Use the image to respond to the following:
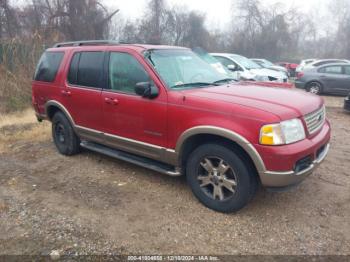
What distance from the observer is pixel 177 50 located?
15.5 ft

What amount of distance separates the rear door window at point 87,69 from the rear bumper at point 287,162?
2622 mm

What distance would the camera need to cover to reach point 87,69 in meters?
4.93

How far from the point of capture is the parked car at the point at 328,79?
12812 millimetres

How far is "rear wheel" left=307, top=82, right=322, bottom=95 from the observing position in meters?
13.3

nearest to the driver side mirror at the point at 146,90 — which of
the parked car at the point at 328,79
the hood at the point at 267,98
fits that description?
the hood at the point at 267,98

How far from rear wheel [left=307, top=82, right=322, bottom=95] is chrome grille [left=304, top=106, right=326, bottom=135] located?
10105 mm

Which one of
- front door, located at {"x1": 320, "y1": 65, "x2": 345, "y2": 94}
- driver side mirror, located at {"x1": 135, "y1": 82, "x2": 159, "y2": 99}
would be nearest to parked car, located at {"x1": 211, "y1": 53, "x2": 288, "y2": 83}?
front door, located at {"x1": 320, "y1": 65, "x2": 345, "y2": 94}

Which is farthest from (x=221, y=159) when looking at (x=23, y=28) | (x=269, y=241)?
(x=23, y=28)

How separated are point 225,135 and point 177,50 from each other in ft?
6.03

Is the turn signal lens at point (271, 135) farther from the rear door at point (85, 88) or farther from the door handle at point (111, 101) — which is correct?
the rear door at point (85, 88)

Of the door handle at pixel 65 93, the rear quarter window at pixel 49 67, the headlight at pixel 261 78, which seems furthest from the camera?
the headlight at pixel 261 78

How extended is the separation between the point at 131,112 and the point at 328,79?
11130mm

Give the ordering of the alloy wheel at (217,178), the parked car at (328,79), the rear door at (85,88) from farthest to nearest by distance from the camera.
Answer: the parked car at (328,79)
the rear door at (85,88)
the alloy wheel at (217,178)

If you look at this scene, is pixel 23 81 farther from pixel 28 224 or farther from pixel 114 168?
pixel 28 224
